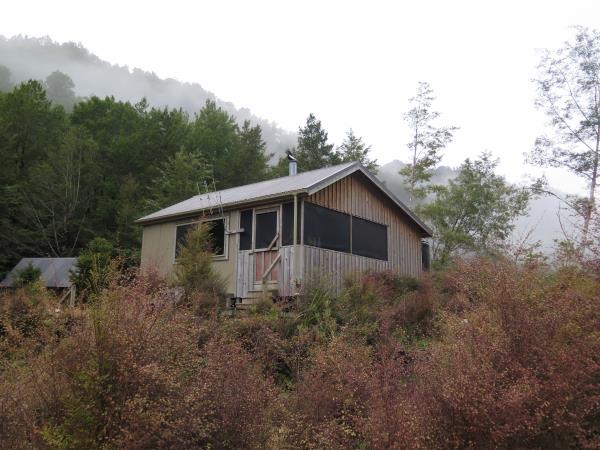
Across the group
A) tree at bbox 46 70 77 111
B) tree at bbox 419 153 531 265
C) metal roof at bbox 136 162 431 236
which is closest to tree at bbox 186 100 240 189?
tree at bbox 419 153 531 265

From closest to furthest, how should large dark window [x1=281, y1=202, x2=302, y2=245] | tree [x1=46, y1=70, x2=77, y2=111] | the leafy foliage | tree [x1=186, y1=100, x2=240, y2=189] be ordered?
1. large dark window [x1=281, y1=202, x2=302, y2=245]
2. the leafy foliage
3. tree [x1=186, y1=100, x2=240, y2=189]
4. tree [x1=46, y1=70, x2=77, y2=111]

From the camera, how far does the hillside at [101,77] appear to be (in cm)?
8062

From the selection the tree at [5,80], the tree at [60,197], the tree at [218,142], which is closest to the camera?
the tree at [60,197]

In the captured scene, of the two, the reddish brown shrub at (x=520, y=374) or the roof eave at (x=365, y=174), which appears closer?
the reddish brown shrub at (x=520, y=374)

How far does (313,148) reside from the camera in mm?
39250

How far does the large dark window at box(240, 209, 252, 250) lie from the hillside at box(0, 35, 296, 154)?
63.2 metres


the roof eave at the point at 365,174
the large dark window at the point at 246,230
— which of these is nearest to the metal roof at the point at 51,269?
the large dark window at the point at 246,230

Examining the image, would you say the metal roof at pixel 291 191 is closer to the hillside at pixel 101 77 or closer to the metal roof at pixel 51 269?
the metal roof at pixel 51 269

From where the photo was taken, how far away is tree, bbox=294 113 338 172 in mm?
38125

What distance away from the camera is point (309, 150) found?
129 feet

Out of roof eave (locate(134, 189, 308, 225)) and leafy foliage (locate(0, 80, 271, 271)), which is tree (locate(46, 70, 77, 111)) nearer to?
leafy foliage (locate(0, 80, 271, 271))

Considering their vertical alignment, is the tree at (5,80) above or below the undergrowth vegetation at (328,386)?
above

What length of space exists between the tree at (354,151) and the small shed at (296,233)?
863 inches

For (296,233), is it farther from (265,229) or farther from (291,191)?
(265,229)
